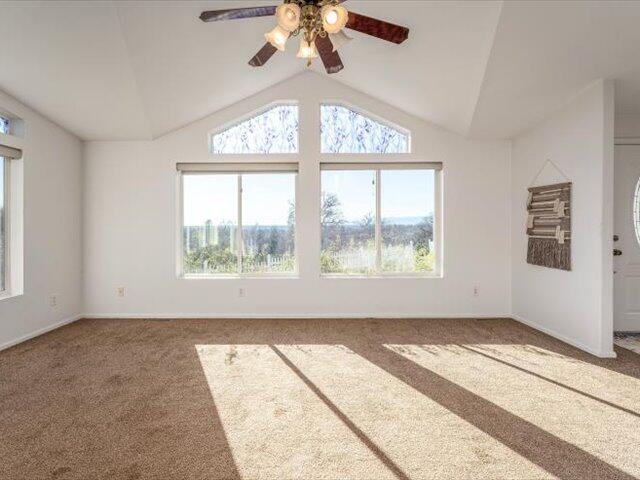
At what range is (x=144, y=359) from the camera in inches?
131

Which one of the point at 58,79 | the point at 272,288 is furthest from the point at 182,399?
the point at 58,79

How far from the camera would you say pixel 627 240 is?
4.16 m

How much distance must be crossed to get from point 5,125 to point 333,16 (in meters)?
3.72

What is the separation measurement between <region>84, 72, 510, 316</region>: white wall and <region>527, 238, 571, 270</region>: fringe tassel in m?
0.56

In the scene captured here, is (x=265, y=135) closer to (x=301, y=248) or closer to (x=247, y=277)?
(x=301, y=248)

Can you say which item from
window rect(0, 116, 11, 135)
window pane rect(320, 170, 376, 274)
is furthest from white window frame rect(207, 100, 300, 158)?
window rect(0, 116, 11, 135)

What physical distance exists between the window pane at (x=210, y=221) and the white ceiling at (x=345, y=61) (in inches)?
33.9

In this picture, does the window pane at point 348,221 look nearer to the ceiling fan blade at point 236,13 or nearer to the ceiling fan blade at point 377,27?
the ceiling fan blade at point 377,27

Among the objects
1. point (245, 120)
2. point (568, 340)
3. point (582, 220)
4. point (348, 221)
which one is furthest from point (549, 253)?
point (245, 120)

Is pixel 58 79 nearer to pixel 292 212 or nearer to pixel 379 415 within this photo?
pixel 292 212

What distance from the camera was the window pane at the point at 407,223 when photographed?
16.4 feet

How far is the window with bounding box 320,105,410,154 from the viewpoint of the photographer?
492 centimetres

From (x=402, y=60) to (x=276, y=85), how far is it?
176cm

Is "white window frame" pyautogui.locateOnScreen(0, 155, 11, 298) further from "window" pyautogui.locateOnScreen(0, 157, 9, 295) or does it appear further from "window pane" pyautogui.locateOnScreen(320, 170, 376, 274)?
"window pane" pyautogui.locateOnScreen(320, 170, 376, 274)
